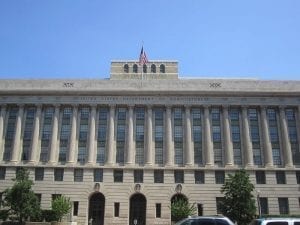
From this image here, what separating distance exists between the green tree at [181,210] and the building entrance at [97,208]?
12.2 m

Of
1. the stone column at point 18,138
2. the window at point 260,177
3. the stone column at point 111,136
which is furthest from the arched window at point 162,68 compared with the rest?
the window at point 260,177

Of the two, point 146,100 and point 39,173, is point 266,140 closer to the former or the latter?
point 146,100

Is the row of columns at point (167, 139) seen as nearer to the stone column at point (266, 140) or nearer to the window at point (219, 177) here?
the stone column at point (266, 140)

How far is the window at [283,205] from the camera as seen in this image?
200 ft

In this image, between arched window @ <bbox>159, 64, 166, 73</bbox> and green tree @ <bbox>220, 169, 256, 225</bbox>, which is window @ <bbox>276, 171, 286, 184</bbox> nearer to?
green tree @ <bbox>220, 169, 256, 225</bbox>

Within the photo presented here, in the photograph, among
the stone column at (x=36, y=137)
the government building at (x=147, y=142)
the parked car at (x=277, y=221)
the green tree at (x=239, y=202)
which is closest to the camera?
the parked car at (x=277, y=221)

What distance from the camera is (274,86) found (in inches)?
2726

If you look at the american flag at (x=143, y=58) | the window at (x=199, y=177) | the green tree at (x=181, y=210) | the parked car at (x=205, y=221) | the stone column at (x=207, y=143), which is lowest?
the parked car at (x=205, y=221)

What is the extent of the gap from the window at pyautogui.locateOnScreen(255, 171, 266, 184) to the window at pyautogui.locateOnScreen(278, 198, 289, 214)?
395cm

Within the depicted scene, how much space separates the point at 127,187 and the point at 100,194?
477 cm

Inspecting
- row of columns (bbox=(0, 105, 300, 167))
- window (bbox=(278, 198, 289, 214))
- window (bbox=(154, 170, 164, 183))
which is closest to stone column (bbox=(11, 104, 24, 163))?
row of columns (bbox=(0, 105, 300, 167))

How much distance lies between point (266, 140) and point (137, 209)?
2516 centimetres

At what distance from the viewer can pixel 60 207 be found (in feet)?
182

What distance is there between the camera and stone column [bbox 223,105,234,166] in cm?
6353
